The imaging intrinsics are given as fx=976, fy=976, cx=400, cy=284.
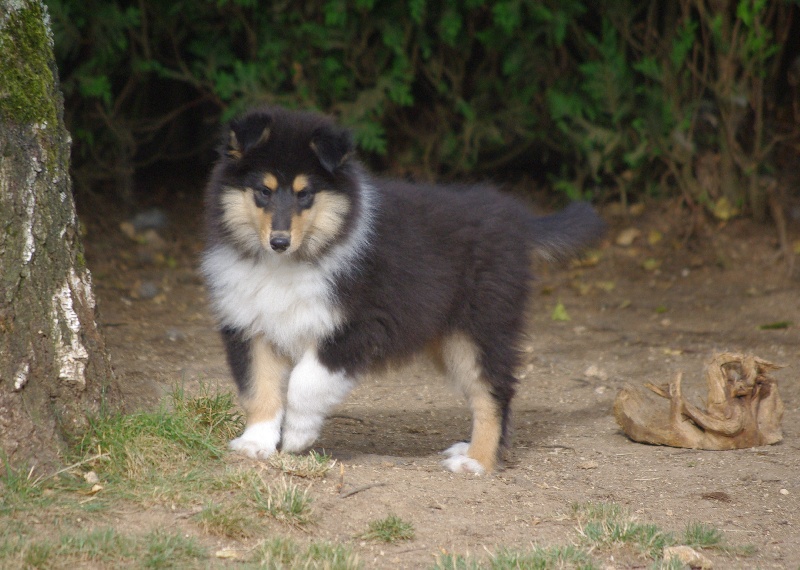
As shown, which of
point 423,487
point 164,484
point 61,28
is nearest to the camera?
point 164,484

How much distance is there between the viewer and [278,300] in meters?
4.34

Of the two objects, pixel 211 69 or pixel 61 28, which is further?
pixel 211 69

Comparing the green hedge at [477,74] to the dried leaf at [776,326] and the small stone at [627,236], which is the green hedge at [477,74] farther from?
the dried leaf at [776,326]

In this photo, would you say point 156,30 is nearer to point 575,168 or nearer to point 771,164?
point 575,168

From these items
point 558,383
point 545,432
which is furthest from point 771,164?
point 545,432

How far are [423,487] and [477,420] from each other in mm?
910

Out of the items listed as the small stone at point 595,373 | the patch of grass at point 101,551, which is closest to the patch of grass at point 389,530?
the patch of grass at point 101,551

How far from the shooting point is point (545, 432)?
561cm

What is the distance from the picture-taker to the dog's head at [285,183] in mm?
4281

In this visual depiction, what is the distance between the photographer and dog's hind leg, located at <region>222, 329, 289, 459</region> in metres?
4.40

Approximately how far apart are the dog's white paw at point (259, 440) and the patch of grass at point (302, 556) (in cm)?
81

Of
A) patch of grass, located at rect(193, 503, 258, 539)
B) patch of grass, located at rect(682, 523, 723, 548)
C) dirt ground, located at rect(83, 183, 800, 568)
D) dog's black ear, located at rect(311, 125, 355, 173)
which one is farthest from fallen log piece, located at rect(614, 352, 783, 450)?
patch of grass, located at rect(193, 503, 258, 539)

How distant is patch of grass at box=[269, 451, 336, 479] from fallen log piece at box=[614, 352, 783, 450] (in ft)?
6.73

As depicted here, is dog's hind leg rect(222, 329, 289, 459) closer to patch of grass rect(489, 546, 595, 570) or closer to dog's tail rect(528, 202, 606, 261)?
patch of grass rect(489, 546, 595, 570)
